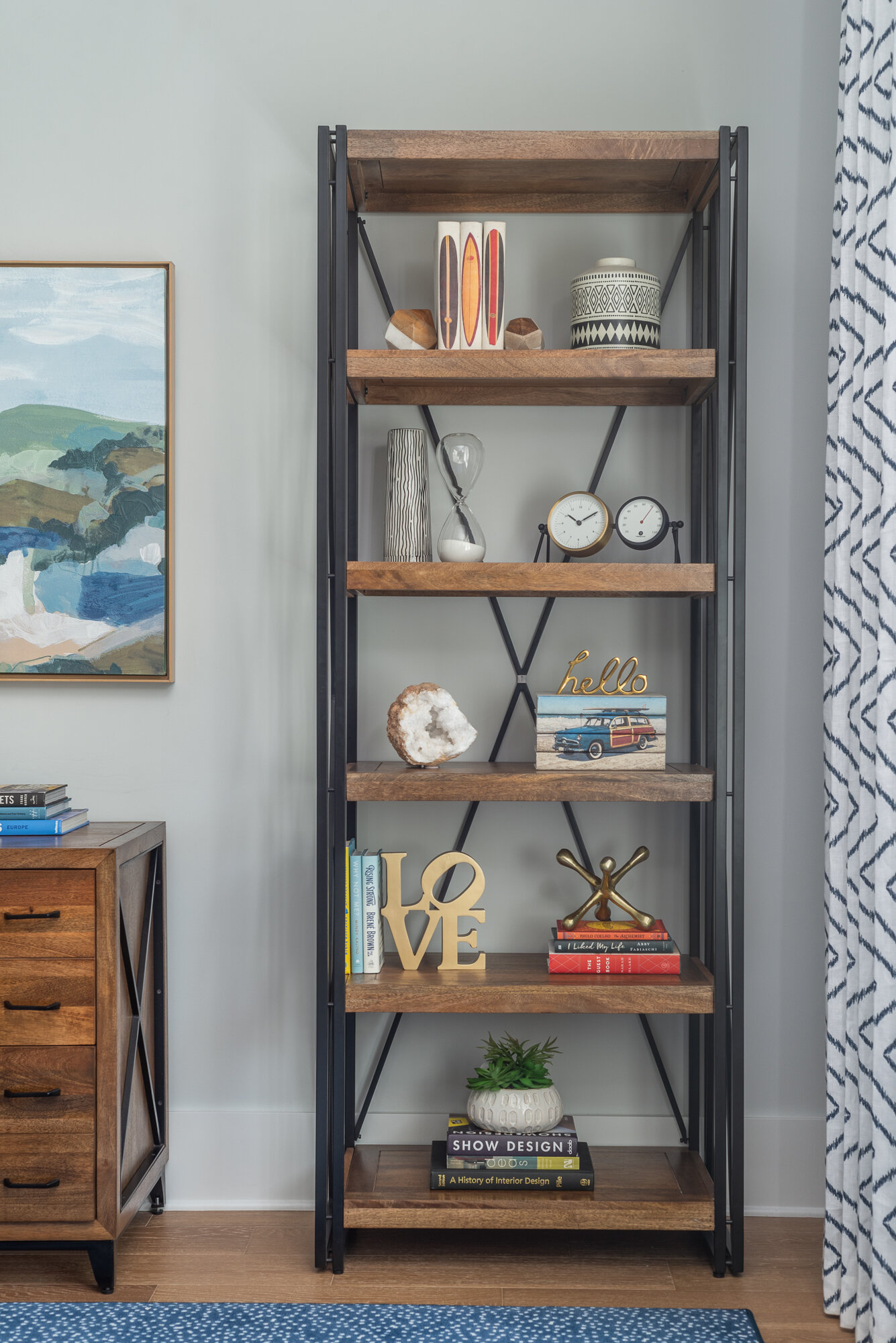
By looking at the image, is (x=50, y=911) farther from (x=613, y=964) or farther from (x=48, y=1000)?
(x=613, y=964)

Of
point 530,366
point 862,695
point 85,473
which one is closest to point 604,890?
point 862,695

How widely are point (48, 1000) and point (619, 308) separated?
65.2 inches

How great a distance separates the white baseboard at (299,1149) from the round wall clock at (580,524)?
4.00 ft

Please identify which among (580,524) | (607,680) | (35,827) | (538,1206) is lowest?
(538,1206)

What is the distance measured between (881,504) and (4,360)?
5.90 ft

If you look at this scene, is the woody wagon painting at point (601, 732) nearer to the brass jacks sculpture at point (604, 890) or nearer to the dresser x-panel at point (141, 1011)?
the brass jacks sculpture at point (604, 890)

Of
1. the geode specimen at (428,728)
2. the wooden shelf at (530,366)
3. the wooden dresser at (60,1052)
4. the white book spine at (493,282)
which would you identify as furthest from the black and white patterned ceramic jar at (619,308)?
the wooden dresser at (60,1052)

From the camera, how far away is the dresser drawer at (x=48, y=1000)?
73.2 inches

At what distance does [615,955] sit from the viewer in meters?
2.00

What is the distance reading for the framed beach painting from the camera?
2.21 metres

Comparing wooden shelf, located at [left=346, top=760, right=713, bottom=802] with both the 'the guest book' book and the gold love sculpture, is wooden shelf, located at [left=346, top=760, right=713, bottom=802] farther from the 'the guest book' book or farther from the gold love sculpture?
the 'the guest book' book

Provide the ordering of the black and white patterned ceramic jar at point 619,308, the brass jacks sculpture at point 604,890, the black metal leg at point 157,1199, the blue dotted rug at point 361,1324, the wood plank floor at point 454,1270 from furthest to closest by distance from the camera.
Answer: the black metal leg at point 157,1199 < the brass jacks sculpture at point 604,890 < the black and white patterned ceramic jar at point 619,308 < the wood plank floor at point 454,1270 < the blue dotted rug at point 361,1324

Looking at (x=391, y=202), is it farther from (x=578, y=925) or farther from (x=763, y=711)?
(x=578, y=925)

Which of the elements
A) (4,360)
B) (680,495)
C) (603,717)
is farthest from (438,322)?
(4,360)
